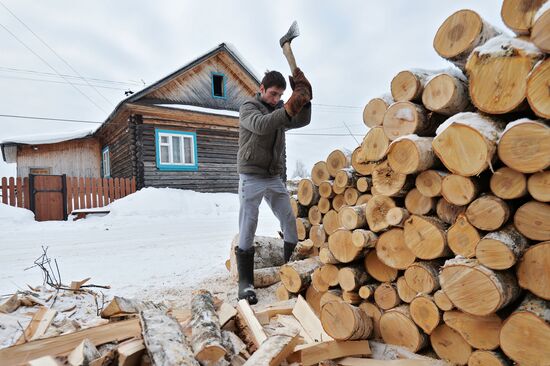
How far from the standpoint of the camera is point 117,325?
1.87m

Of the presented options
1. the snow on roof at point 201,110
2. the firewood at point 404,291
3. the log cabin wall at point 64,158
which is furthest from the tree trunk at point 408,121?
the log cabin wall at point 64,158

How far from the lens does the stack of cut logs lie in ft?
4.58

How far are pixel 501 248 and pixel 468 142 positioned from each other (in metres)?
0.53

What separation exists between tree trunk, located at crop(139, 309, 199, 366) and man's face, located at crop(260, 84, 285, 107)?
81.8 inches

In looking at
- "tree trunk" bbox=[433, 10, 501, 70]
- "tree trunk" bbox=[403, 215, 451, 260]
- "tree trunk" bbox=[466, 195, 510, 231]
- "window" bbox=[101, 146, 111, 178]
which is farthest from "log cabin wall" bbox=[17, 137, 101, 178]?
"tree trunk" bbox=[466, 195, 510, 231]

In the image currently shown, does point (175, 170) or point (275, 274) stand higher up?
point (175, 170)

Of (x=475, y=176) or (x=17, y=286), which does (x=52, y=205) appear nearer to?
(x=17, y=286)

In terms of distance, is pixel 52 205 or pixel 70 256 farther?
pixel 52 205

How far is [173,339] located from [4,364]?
79 centimetres

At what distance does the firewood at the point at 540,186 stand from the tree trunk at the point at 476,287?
0.39m

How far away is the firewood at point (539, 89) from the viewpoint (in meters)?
1.33

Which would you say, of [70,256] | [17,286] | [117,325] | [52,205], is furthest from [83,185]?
[117,325]

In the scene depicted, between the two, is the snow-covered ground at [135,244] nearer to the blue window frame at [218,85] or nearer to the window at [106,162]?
the blue window frame at [218,85]

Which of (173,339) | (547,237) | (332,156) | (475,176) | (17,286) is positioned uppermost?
(332,156)
